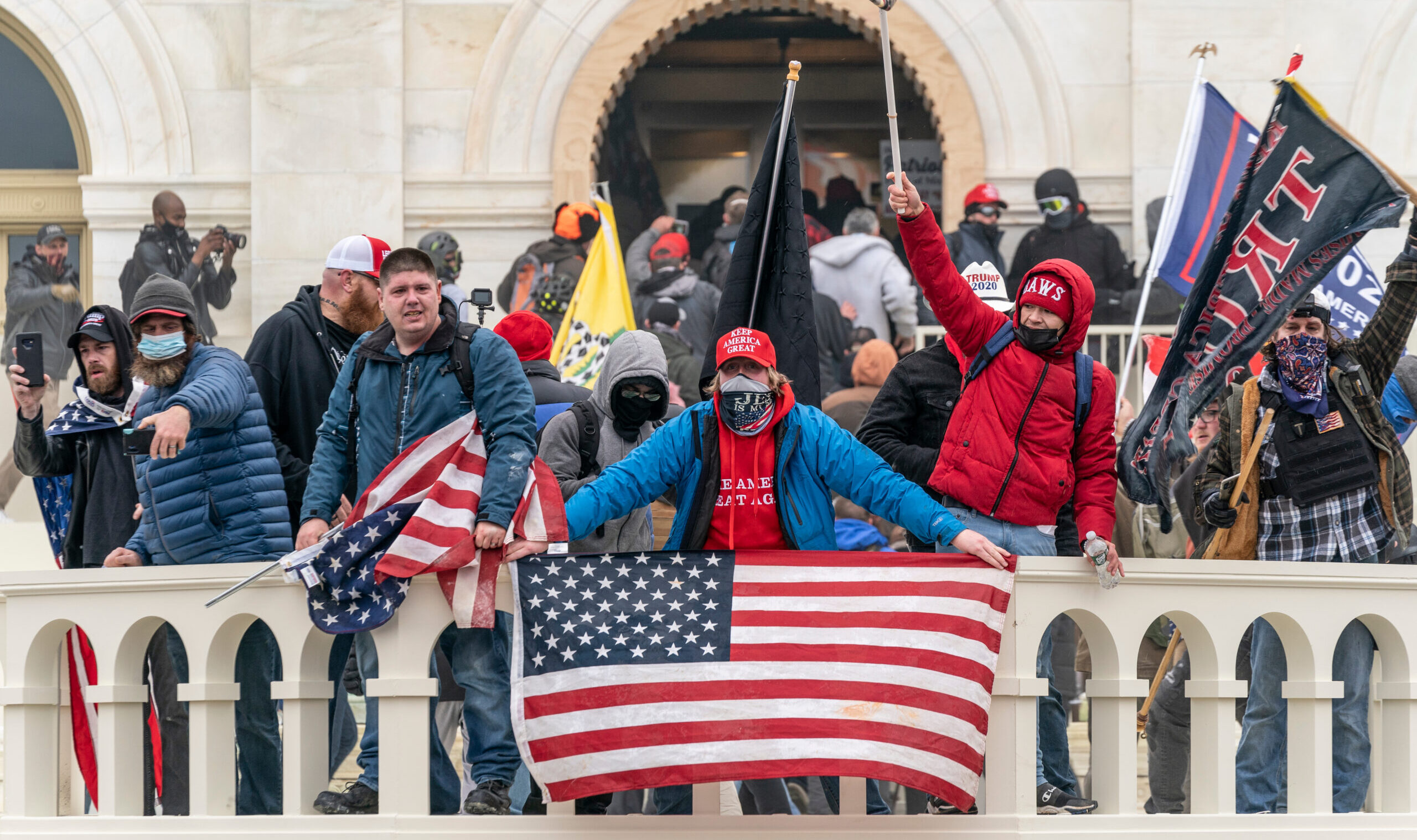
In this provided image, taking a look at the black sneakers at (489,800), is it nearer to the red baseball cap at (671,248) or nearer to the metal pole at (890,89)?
the metal pole at (890,89)

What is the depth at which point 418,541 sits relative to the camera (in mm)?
5094

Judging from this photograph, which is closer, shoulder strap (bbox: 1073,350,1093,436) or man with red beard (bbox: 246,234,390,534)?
shoulder strap (bbox: 1073,350,1093,436)

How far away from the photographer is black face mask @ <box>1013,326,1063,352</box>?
18.1 ft

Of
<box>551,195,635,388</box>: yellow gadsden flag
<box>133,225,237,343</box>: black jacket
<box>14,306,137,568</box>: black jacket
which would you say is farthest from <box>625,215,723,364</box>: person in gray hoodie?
<box>14,306,137,568</box>: black jacket

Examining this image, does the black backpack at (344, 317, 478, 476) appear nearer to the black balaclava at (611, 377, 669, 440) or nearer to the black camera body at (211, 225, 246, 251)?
the black balaclava at (611, 377, 669, 440)

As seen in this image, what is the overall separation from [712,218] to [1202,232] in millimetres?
9306

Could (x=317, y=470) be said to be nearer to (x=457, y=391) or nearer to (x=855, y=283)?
(x=457, y=391)

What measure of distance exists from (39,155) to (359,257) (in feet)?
32.3

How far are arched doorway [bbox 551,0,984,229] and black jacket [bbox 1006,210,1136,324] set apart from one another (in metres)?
1.03

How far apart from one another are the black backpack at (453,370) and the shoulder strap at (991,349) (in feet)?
6.16

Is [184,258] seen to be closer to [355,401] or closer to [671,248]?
[671,248]

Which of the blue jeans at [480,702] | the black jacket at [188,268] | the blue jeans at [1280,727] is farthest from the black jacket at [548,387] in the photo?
the black jacket at [188,268]

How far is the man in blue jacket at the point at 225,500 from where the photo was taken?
562 cm

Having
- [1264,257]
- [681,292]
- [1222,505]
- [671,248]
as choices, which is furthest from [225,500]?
[671,248]
